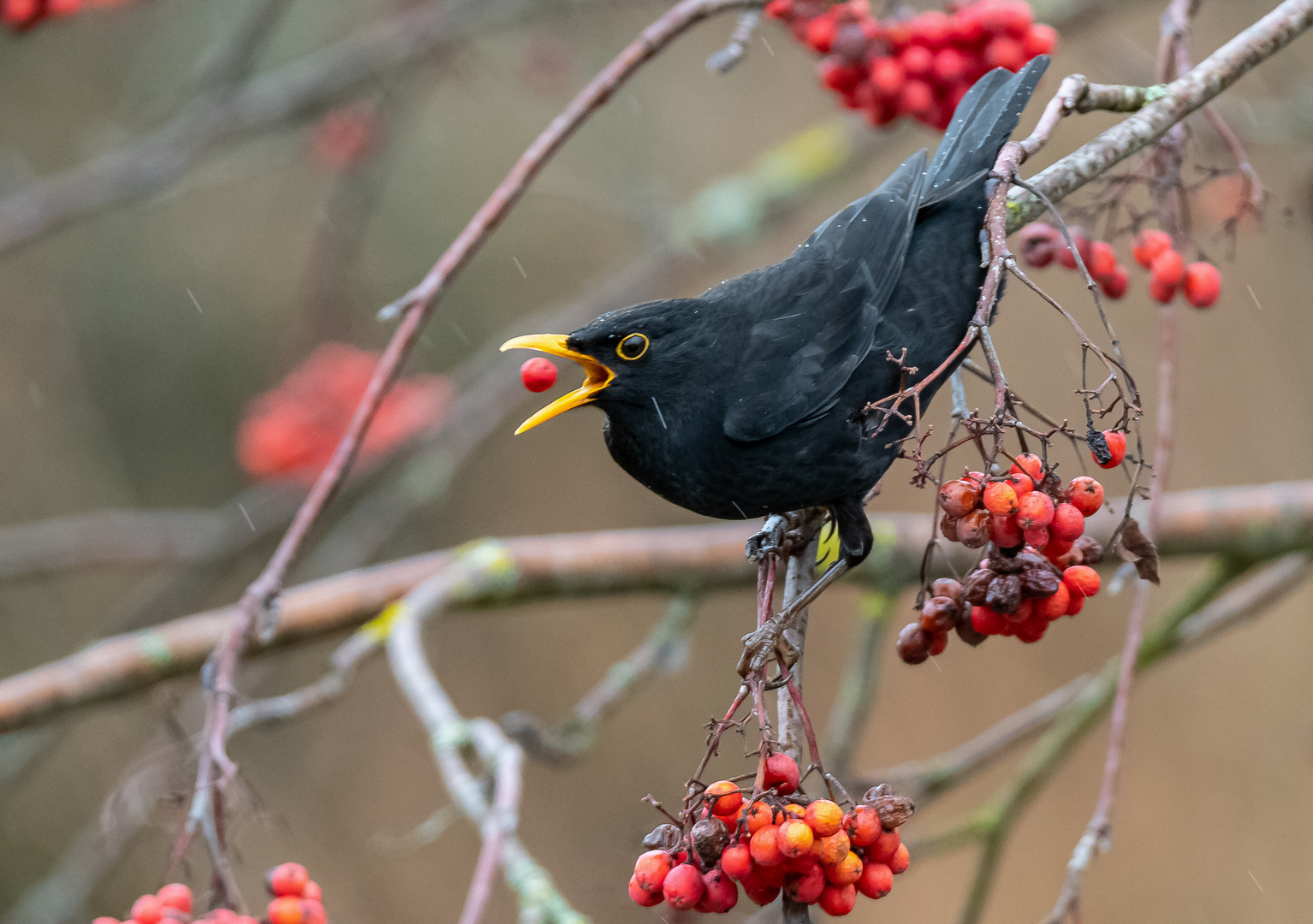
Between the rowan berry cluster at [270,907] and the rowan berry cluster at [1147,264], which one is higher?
the rowan berry cluster at [1147,264]

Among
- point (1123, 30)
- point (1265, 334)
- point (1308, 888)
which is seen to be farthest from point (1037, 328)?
point (1308, 888)

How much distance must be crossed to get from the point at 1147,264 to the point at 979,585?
0.83m

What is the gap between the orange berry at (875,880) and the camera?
1334 millimetres

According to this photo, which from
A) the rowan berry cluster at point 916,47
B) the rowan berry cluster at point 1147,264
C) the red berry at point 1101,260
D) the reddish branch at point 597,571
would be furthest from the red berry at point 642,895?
the rowan berry cluster at point 916,47

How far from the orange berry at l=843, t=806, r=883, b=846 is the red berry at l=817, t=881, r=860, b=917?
50 millimetres

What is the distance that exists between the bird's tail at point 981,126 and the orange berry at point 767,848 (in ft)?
4.06

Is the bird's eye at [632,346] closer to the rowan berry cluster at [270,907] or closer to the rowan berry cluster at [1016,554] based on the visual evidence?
the rowan berry cluster at [1016,554]

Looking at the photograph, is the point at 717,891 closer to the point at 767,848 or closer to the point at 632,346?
the point at 767,848

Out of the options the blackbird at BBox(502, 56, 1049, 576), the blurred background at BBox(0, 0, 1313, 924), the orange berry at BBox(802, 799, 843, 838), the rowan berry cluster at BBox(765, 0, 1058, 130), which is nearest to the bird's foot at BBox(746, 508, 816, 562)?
the blackbird at BBox(502, 56, 1049, 576)

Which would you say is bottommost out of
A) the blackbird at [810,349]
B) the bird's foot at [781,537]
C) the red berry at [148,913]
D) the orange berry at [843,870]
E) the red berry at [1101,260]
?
the orange berry at [843,870]

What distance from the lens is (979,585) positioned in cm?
140

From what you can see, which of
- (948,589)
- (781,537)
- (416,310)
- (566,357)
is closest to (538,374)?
(566,357)

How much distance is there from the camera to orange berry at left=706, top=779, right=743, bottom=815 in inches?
52.5

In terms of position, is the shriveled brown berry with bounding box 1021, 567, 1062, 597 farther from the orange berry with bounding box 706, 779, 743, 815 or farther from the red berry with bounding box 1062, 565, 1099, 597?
the orange berry with bounding box 706, 779, 743, 815
